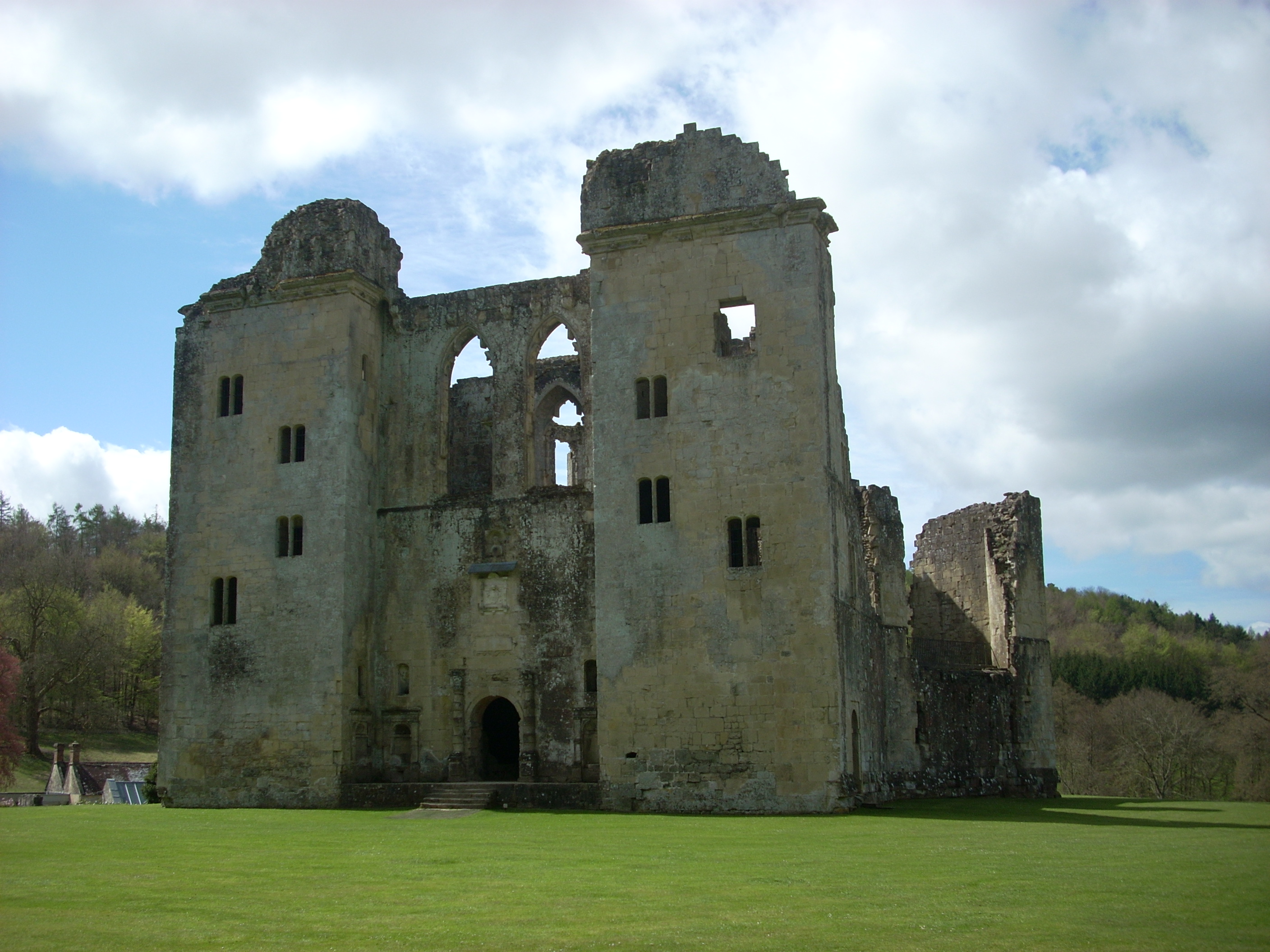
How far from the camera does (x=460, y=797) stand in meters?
26.5

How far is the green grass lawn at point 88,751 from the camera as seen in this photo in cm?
5406

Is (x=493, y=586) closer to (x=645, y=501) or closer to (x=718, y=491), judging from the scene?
(x=645, y=501)

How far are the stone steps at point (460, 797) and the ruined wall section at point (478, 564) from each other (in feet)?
5.86

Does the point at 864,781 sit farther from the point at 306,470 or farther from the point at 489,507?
the point at 306,470

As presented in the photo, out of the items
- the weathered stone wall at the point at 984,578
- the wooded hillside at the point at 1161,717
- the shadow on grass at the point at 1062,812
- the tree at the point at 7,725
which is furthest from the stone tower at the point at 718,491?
the tree at the point at 7,725

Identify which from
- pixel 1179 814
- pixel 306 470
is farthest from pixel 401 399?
pixel 1179 814

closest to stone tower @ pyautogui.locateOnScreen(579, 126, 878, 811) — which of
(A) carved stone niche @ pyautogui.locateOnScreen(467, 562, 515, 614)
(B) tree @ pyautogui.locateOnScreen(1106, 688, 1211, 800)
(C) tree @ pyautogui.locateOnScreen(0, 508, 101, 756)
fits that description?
(A) carved stone niche @ pyautogui.locateOnScreen(467, 562, 515, 614)

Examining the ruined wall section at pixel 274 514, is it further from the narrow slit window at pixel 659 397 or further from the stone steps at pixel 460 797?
the narrow slit window at pixel 659 397

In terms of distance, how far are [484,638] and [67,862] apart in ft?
45.3

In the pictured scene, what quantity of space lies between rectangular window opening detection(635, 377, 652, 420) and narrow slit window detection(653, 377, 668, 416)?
0.14m

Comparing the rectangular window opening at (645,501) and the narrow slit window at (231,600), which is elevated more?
the rectangular window opening at (645,501)

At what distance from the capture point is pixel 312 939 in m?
10.3

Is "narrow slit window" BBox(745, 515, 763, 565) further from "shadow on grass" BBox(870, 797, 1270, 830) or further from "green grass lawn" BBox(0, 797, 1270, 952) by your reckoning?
"green grass lawn" BBox(0, 797, 1270, 952)

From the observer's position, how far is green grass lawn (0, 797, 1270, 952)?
1028cm
